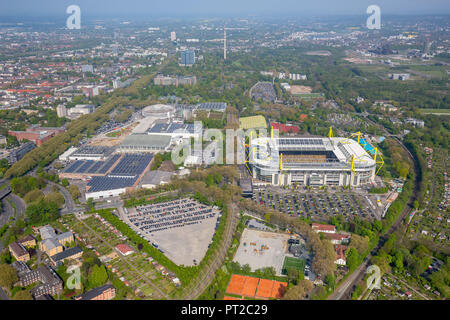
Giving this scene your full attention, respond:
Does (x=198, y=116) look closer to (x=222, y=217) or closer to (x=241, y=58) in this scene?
(x=222, y=217)

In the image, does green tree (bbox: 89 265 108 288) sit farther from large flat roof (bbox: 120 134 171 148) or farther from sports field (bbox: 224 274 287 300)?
large flat roof (bbox: 120 134 171 148)

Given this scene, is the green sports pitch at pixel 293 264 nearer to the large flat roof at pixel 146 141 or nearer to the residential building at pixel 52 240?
the residential building at pixel 52 240

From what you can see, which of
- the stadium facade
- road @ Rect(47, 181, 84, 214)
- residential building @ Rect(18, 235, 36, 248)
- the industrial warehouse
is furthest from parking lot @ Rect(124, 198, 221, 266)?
the stadium facade

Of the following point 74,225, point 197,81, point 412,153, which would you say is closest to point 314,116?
point 412,153

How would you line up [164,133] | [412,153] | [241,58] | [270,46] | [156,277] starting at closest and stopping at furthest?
[156,277]
[412,153]
[164,133]
[241,58]
[270,46]

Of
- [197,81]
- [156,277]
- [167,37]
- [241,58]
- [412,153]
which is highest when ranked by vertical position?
[167,37]

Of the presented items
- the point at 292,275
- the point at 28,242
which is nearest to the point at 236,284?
the point at 292,275
